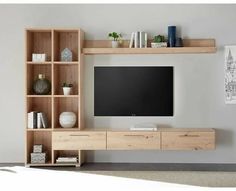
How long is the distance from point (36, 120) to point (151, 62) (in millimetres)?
1740

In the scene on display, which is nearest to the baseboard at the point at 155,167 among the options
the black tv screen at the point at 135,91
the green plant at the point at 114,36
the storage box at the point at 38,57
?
Answer: the black tv screen at the point at 135,91

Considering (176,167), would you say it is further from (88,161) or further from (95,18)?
(95,18)

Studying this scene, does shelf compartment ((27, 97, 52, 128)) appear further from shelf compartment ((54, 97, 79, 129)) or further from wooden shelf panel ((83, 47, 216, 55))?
wooden shelf panel ((83, 47, 216, 55))

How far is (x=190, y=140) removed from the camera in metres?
5.82

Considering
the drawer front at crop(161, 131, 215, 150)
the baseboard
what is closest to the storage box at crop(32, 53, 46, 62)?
the baseboard

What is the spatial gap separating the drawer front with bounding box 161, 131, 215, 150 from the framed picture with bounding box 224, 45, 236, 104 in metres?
0.65

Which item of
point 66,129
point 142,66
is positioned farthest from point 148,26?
point 66,129

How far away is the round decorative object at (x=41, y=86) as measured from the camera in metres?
6.00

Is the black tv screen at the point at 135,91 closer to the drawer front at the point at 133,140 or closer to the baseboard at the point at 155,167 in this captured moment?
the drawer front at the point at 133,140

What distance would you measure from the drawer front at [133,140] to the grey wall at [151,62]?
436 mm

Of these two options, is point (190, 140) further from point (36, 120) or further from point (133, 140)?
point (36, 120)

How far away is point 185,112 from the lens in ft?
20.4

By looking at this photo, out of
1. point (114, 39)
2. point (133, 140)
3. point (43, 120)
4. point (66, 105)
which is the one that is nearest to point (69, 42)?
point (114, 39)

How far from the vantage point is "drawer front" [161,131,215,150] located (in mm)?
5809
